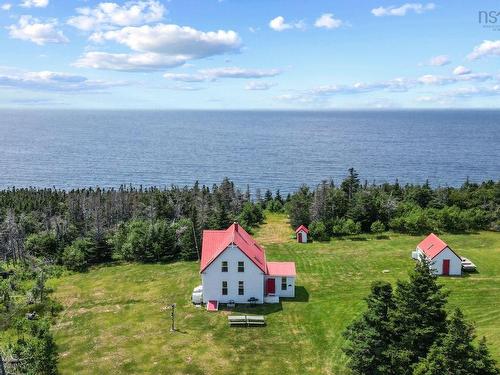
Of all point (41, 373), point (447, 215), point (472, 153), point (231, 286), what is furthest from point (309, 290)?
point (472, 153)

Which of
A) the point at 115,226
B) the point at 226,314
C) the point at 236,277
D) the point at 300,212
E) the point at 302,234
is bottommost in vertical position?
Answer: the point at 226,314

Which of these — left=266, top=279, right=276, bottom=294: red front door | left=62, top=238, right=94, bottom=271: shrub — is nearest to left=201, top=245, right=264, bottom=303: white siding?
left=266, top=279, right=276, bottom=294: red front door

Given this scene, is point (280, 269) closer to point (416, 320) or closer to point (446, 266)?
point (446, 266)

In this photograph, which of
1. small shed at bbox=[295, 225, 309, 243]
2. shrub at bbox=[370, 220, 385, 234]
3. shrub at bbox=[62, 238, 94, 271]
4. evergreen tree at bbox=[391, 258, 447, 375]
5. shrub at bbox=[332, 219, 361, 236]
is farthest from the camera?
shrub at bbox=[370, 220, 385, 234]

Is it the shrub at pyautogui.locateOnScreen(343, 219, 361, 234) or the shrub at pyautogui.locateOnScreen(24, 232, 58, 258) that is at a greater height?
the shrub at pyautogui.locateOnScreen(343, 219, 361, 234)

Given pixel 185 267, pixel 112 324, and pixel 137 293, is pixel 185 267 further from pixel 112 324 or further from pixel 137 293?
pixel 112 324

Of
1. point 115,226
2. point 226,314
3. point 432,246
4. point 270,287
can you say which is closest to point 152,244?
point 115,226

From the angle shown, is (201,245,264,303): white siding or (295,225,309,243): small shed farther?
(295,225,309,243): small shed

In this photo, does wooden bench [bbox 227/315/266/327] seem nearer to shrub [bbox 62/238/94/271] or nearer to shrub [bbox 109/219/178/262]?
shrub [bbox 109/219/178/262]
